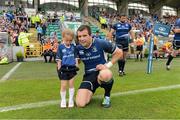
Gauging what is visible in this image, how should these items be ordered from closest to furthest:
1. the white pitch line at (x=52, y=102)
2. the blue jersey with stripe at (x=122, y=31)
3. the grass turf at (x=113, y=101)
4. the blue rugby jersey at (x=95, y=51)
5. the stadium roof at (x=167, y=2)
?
the grass turf at (x=113, y=101)
the white pitch line at (x=52, y=102)
the blue rugby jersey at (x=95, y=51)
the blue jersey with stripe at (x=122, y=31)
the stadium roof at (x=167, y=2)

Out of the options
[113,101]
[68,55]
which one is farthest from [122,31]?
[68,55]

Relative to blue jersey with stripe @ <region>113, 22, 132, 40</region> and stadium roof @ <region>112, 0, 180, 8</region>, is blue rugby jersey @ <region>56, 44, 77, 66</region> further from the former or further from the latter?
stadium roof @ <region>112, 0, 180, 8</region>

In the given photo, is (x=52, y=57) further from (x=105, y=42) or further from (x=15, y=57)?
(x=105, y=42)

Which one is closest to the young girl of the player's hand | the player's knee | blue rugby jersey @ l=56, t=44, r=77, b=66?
blue rugby jersey @ l=56, t=44, r=77, b=66

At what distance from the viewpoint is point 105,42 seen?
23.8ft

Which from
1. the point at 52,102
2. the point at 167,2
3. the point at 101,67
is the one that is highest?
the point at 167,2

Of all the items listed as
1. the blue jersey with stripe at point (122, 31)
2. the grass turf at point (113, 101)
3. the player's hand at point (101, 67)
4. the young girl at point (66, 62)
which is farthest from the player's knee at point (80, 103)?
the blue jersey with stripe at point (122, 31)

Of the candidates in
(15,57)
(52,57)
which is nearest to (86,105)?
(52,57)

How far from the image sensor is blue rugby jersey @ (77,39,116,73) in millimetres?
7191

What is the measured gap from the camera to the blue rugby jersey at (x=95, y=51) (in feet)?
23.6

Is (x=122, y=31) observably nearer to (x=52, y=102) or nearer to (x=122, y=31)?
(x=122, y=31)

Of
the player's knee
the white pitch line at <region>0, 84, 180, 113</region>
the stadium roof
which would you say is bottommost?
the white pitch line at <region>0, 84, 180, 113</region>

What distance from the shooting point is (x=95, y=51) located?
7.21m

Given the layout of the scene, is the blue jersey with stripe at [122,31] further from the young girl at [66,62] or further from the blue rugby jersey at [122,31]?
the young girl at [66,62]
